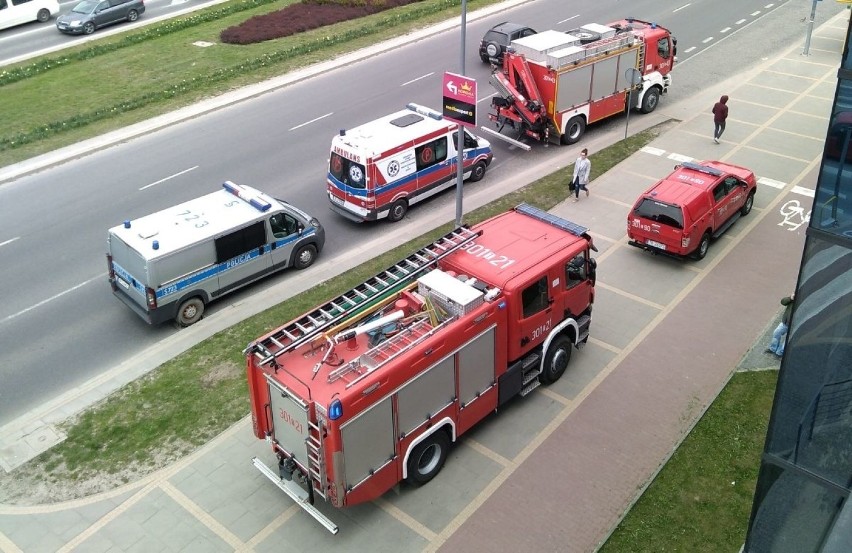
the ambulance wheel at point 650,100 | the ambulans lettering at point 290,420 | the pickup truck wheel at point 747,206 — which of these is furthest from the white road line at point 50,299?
the ambulance wheel at point 650,100

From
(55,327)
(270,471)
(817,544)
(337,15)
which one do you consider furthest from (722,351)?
(337,15)

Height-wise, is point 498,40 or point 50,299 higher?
point 498,40

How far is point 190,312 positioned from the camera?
16.4m

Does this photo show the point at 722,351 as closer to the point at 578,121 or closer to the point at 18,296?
the point at 578,121

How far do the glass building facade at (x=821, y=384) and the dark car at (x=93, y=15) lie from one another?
36283mm

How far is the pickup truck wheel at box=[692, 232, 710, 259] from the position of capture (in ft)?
58.0

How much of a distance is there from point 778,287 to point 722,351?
9.73 ft

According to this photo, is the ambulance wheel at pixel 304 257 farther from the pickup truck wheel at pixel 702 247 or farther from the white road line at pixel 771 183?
the white road line at pixel 771 183

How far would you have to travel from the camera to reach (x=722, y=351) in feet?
49.0

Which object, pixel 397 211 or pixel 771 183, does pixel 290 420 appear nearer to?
pixel 397 211

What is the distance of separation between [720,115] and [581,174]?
5.66 meters

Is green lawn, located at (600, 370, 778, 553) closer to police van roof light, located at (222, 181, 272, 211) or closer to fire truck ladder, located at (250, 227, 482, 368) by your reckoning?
fire truck ladder, located at (250, 227, 482, 368)

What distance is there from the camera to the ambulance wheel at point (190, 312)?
16.2 metres

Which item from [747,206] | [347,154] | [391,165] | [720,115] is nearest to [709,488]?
[747,206]
